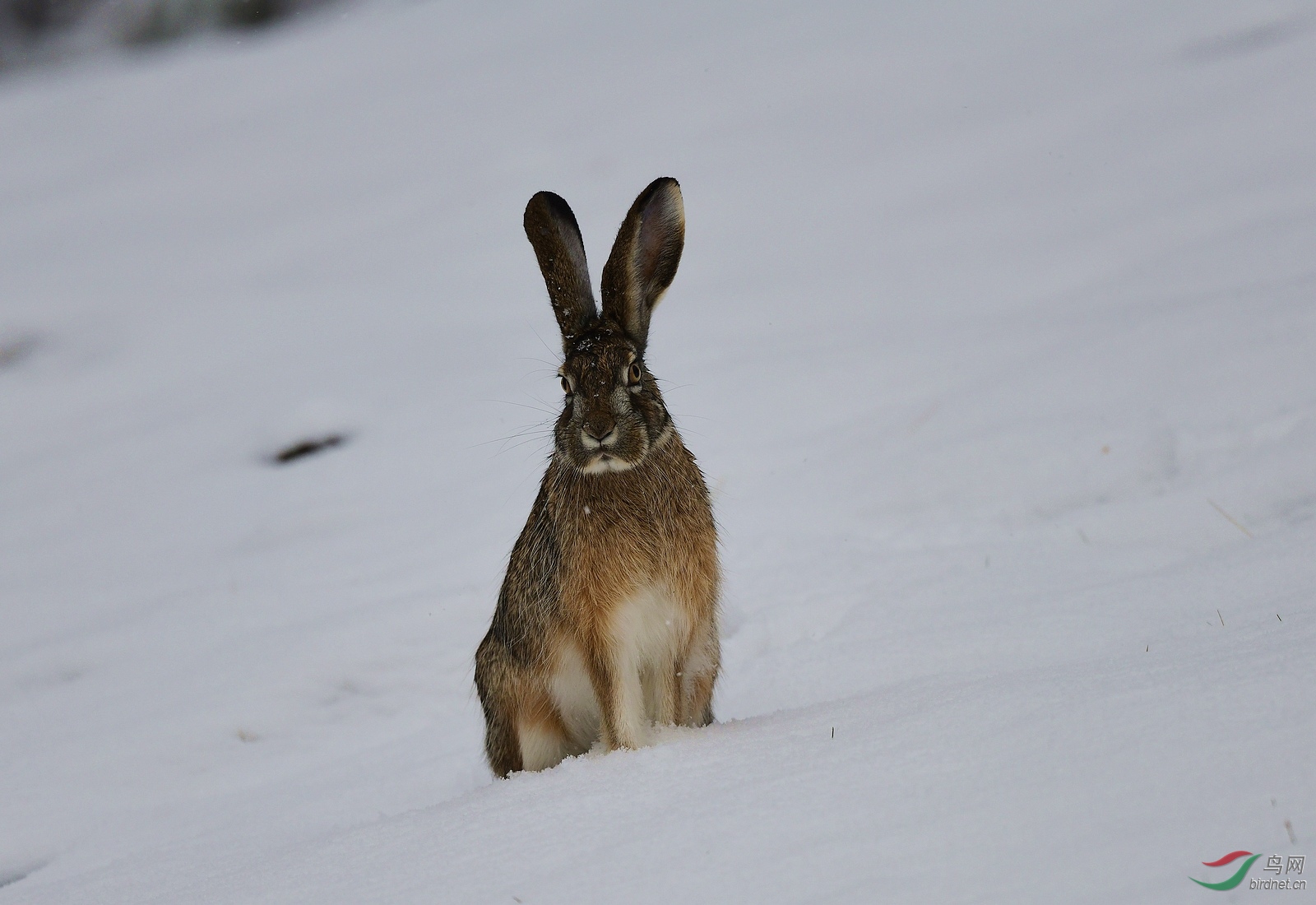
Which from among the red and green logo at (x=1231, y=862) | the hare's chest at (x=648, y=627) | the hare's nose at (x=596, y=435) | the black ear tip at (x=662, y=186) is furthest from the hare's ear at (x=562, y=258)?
the red and green logo at (x=1231, y=862)

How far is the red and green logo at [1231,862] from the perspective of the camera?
6.22 ft

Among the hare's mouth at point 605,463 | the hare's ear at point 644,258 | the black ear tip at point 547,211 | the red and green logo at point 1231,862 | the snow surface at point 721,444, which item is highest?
the black ear tip at point 547,211

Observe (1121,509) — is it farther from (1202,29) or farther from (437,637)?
(1202,29)

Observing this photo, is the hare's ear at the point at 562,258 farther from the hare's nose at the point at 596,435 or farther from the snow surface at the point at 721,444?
the snow surface at the point at 721,444

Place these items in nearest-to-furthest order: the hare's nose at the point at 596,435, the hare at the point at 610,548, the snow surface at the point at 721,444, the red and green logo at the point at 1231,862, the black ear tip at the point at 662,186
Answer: the red and green logo at the point at 1231,862 → the snow surface at the point at 721,444 → the hare's nose at the point at 596,435 → the hare at the point at 610,548 → the black ear tip at the point at 662,186

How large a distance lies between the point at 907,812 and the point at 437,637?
346 cm

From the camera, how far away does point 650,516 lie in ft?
11.6

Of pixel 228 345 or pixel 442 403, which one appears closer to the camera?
pixel 442 403

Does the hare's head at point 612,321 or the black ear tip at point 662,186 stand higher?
the black ear tip at point 662,186

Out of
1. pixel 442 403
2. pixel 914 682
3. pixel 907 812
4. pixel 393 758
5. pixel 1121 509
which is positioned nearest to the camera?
pixel 907 812

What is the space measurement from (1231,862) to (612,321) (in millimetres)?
2311

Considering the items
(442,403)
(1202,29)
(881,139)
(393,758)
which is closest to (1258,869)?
(393,758)

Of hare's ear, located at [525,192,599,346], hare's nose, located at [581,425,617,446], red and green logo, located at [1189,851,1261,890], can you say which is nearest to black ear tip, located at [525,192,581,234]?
hare's ear, located at [525,192,599,346]

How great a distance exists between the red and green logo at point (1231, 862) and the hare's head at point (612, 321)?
1851 mm
